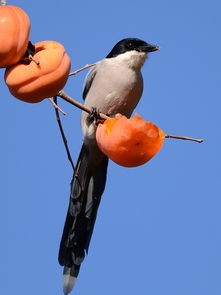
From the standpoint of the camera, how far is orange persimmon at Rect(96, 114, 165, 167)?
2.15 m

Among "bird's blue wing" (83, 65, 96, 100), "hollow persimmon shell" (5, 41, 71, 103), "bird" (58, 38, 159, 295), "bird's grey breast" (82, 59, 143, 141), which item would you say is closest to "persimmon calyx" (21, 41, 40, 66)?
"hollow persimmon shell" (5, 41, 71, 103)

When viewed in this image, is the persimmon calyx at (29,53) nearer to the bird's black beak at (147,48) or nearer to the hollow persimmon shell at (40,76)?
the hollow persimmon shell at (40,76)

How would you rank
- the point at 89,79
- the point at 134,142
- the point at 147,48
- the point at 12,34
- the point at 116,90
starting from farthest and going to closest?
1. the point at 89,79
2. the point at 147,48
3. the point at 116,90
4. the point at 134,142
5. the point at 12,34

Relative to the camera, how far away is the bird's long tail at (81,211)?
3.83 m

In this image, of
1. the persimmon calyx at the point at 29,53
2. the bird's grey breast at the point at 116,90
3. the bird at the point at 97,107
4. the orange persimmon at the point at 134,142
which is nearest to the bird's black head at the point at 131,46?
the bird at the point at 97,107

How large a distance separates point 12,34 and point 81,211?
7.74 feet

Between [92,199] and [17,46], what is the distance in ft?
7.97

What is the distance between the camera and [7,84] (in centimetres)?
197

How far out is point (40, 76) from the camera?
193cm

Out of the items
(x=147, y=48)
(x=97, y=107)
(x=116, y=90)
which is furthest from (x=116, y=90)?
(x=147, y=48)

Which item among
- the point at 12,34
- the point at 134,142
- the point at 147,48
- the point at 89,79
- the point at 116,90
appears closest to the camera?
the point at 12,34

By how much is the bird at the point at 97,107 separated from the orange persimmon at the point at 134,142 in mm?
1654

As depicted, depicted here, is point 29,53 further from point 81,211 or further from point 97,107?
point 81,211

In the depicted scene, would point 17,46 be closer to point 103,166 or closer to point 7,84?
point 7,84
